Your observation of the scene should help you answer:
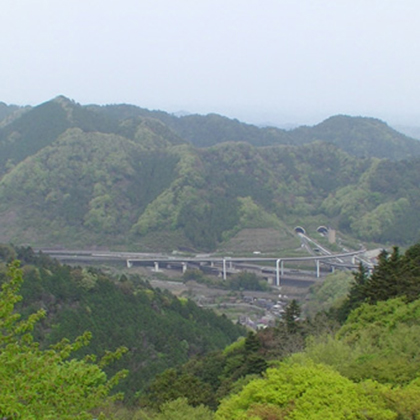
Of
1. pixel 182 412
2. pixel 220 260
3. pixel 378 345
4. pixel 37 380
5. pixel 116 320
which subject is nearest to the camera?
pixel 37 380

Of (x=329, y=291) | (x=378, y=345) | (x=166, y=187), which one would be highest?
(x=166, y=187)

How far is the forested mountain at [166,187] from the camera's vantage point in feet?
228

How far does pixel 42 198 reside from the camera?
247ft

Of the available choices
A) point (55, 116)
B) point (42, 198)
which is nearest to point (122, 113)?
point (55, 116)

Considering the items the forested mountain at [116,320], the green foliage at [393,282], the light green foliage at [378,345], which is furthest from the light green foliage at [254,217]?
the light green foliage at [378,345]

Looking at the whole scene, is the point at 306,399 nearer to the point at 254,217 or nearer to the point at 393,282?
the point at 393,282

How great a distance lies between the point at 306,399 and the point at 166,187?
6696cm

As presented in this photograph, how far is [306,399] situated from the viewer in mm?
8812

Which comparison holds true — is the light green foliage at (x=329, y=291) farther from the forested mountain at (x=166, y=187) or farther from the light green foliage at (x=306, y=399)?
the light green foliage at (x=306, y=399)

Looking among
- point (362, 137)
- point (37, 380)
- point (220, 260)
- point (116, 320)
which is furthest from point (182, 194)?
point (362, 137)

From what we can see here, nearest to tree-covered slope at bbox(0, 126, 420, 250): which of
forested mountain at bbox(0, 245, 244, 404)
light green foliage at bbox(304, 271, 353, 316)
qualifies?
light green foliage at bbox(304, 271, 353, 316)

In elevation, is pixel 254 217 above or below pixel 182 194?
below

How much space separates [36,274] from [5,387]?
20.0 metres

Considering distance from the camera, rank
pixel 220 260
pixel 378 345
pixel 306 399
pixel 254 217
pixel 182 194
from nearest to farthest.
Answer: pixel 306 399
pixel 378 345
pixel 220 260
pixel 254 217
pixel 182 194
